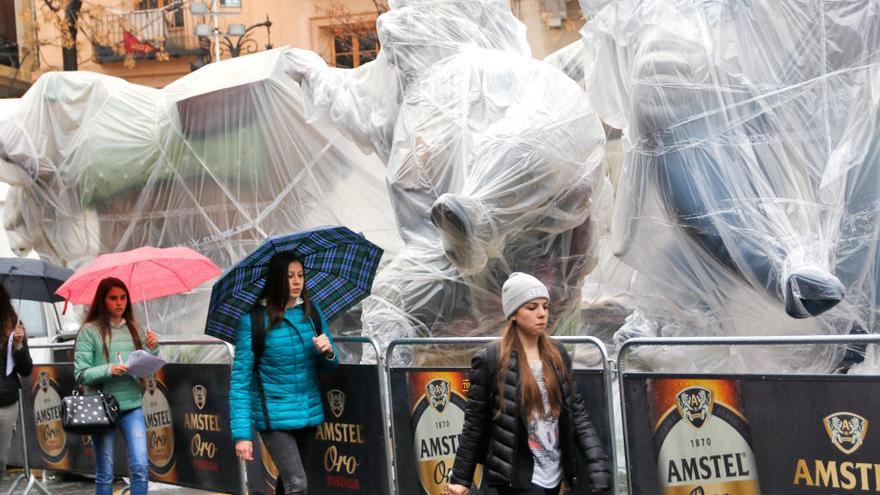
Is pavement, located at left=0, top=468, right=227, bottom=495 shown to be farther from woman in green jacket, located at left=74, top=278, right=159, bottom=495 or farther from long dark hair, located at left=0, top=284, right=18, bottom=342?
long dark hair, located at left=0, top=284, right=18, bottom=342

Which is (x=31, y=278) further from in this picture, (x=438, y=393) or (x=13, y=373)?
(x=438, y=393)

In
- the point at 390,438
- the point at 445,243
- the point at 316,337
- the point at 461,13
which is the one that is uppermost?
the point at 461,13

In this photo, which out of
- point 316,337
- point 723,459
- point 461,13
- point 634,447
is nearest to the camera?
point 723,459

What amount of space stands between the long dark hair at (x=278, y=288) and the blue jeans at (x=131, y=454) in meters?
1.62

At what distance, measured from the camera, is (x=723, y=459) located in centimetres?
607

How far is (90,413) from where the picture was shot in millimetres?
8125

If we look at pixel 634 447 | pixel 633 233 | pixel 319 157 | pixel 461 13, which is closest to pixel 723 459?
pixel 634 447

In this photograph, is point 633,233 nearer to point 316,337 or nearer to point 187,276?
point 316,337

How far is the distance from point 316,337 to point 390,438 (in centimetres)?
97

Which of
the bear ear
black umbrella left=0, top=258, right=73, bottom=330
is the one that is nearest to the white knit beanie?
black umbrella left=0, top=258, right=73, bottom=330

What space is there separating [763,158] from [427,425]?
8.07 feet

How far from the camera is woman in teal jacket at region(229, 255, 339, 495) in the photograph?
709cm

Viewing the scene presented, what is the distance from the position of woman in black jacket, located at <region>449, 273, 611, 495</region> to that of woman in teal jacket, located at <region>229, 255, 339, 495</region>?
5.04 feet

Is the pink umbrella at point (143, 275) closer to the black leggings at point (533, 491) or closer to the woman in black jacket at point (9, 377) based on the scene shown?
the woman in black jacket at point (9, 377)
